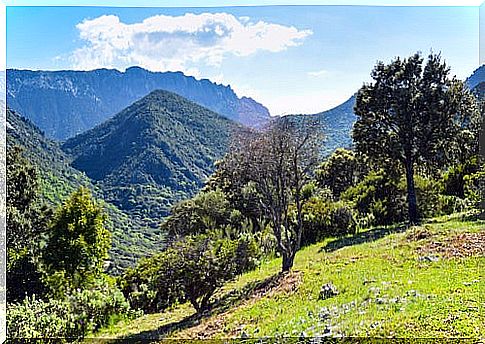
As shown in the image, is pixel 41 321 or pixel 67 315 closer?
pixel 41 321

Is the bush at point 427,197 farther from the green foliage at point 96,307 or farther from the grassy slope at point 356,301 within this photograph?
the green foliage at point 96,307

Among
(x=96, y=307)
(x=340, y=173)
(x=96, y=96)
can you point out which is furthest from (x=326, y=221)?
(x=96, y=96)

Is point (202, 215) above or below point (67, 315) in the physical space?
above

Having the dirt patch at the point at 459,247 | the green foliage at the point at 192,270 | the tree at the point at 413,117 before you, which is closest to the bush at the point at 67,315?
the green foliage at the point at 192,270

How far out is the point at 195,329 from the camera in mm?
3963

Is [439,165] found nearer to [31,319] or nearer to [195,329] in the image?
[195,329]

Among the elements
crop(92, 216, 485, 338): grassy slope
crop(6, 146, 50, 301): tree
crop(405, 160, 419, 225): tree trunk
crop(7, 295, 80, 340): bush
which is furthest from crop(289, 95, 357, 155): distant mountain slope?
crop(6, 146, 50, 301): tree

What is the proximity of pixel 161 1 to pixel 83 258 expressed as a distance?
345cm

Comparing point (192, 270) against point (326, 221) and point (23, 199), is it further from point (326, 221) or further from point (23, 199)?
point (23, 199)

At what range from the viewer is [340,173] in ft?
40.8

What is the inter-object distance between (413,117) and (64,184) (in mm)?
7969

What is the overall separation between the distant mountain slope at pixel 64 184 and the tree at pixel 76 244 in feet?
8.32

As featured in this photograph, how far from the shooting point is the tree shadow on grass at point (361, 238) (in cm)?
618

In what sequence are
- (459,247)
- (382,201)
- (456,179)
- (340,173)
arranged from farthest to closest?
1. (340,173)
2. (456,179)
3. (382,201)
4. (459,247)
